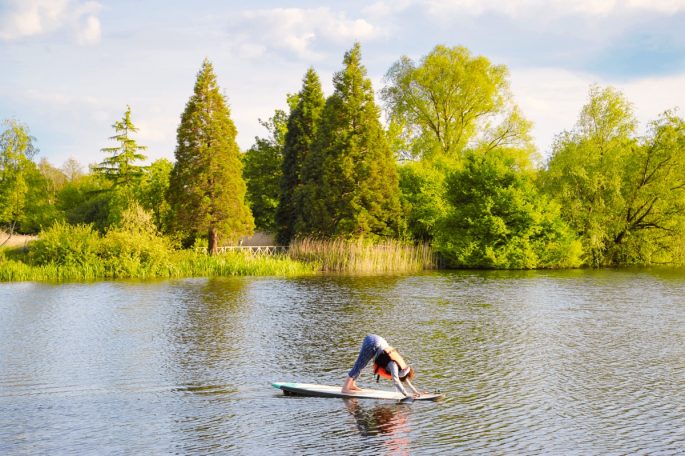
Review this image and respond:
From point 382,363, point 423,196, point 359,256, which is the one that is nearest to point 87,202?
point 423,196

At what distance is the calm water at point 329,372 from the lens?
33.8 feet

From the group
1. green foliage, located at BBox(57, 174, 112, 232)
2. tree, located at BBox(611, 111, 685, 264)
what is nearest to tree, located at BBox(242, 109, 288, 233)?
green foliage, located at BBox(57, 174, 112, 232)

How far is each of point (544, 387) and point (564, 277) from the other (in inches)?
993

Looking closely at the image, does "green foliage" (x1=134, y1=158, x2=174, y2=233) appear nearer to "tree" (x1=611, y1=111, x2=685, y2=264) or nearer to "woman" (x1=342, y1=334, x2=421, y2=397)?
"tree" (x1=611, y1=111, x2=685, y2=264)

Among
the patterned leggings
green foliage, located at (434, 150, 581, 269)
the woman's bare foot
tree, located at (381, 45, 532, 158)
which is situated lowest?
the woman's bare foot

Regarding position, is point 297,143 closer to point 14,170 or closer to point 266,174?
point 266,174

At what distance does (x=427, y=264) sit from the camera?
1726 inches

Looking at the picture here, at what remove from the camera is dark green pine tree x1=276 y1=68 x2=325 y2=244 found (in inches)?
2041

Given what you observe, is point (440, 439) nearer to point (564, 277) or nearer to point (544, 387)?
point (544, 387)

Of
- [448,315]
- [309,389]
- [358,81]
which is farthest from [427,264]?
[309,389]

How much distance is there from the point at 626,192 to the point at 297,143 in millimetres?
23550

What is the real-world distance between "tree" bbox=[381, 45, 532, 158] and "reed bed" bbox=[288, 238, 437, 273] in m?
18.2

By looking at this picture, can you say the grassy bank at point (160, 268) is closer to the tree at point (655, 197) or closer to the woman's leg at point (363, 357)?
the tree at point (655, 197)

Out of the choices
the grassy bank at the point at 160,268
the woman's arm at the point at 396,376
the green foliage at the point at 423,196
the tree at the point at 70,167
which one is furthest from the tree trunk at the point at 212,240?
the tree at the point at 70,167
